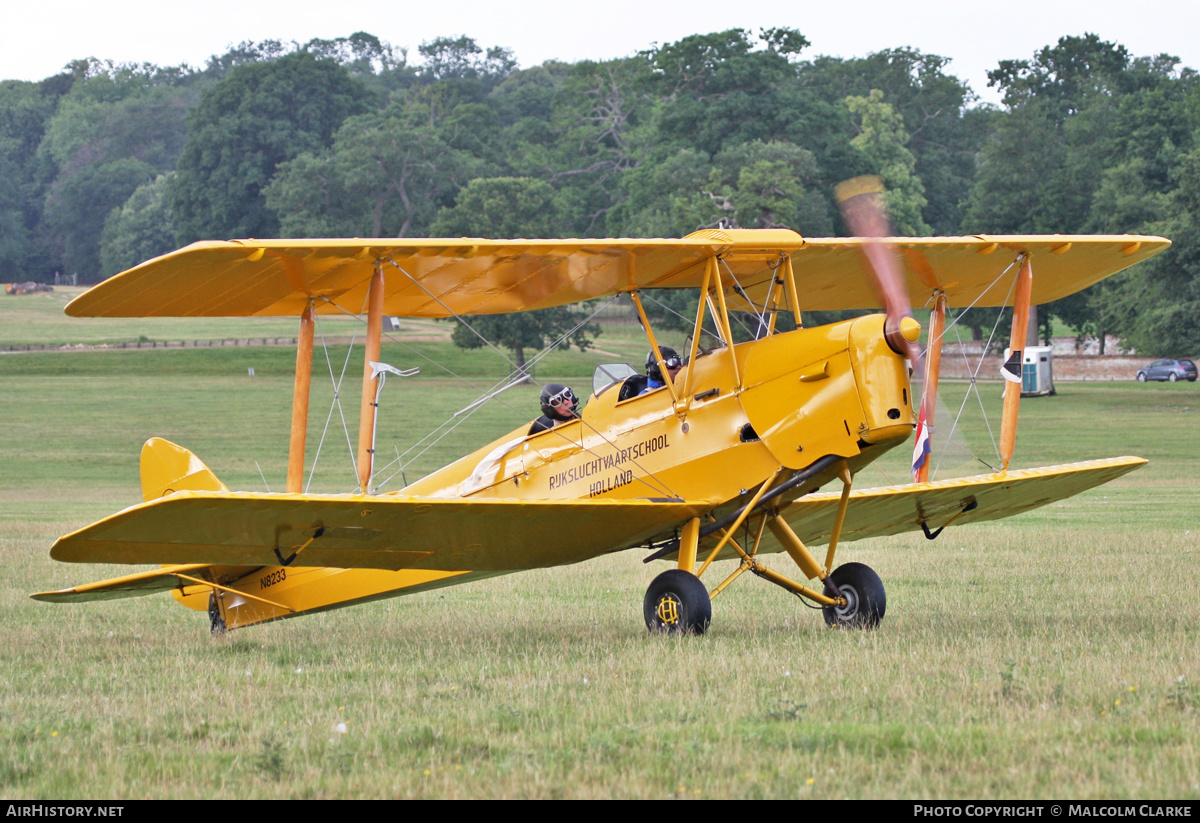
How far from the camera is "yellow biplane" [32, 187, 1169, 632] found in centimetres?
859

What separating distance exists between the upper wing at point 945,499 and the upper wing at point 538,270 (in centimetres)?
172

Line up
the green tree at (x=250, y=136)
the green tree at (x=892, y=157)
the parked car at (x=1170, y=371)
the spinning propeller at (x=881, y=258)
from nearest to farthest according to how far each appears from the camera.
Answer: the spinning propeller at (x=881, y=258), the parked car at (x=1170, y=371), the green tree at (x=892, y=157), the green tree at (x=250, y=136)

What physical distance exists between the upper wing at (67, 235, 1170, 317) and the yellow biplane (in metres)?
0.03

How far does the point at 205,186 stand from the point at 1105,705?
361ft

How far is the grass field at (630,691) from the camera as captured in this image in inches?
201

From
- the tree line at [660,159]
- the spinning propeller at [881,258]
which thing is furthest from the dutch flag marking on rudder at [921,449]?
the tree line at [660,159]

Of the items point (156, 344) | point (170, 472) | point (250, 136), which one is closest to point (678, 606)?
point (170, 472)

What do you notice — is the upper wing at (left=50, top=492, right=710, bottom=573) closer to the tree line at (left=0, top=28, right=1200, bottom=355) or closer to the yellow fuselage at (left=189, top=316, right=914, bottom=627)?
the yellow fuselage at (left=189, top=316, right=914, bottom=627)

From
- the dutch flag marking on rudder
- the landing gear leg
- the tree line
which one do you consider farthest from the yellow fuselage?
the tree line

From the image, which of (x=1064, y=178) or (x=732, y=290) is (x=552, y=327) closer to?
(x=1064, y=178)

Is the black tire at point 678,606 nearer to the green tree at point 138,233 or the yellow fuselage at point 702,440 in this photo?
the yellow fuselage at point 702,440

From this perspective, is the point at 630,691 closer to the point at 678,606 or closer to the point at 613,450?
the point at 678,606

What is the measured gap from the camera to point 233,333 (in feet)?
273

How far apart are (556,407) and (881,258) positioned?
2.78 meters
